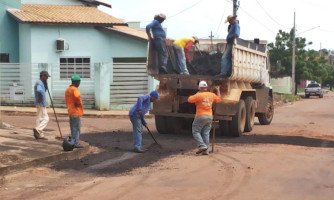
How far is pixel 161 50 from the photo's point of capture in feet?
48.5

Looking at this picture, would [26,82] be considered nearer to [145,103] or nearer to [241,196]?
[145,103]

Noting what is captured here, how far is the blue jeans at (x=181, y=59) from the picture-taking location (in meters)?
15.0

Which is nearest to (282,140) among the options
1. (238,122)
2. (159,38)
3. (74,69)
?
(238,122)

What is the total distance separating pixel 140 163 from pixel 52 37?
16.6 m

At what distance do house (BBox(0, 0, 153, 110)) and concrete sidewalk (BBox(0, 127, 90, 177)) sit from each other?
1067cm

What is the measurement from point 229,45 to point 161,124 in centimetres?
300

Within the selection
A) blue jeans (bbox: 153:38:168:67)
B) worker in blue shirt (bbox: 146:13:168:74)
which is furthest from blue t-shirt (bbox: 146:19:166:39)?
blue jeans (bbox: 153:38:168:67)

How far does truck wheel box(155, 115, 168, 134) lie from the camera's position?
15.2 metres

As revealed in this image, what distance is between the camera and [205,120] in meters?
11.2

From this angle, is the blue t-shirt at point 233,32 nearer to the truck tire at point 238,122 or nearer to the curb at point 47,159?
the truck tire at point 238,122

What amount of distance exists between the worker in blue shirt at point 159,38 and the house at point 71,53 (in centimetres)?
888

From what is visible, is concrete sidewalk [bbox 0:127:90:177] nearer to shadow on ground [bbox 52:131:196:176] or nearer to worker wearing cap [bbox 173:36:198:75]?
shadow on ground [bbox 52:131:196:176]

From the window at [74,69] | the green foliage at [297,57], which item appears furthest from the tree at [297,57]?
the window at [74,69]

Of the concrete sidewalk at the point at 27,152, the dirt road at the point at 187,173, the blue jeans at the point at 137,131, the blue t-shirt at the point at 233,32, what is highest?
the blue t-shirt at the point at 233,32
